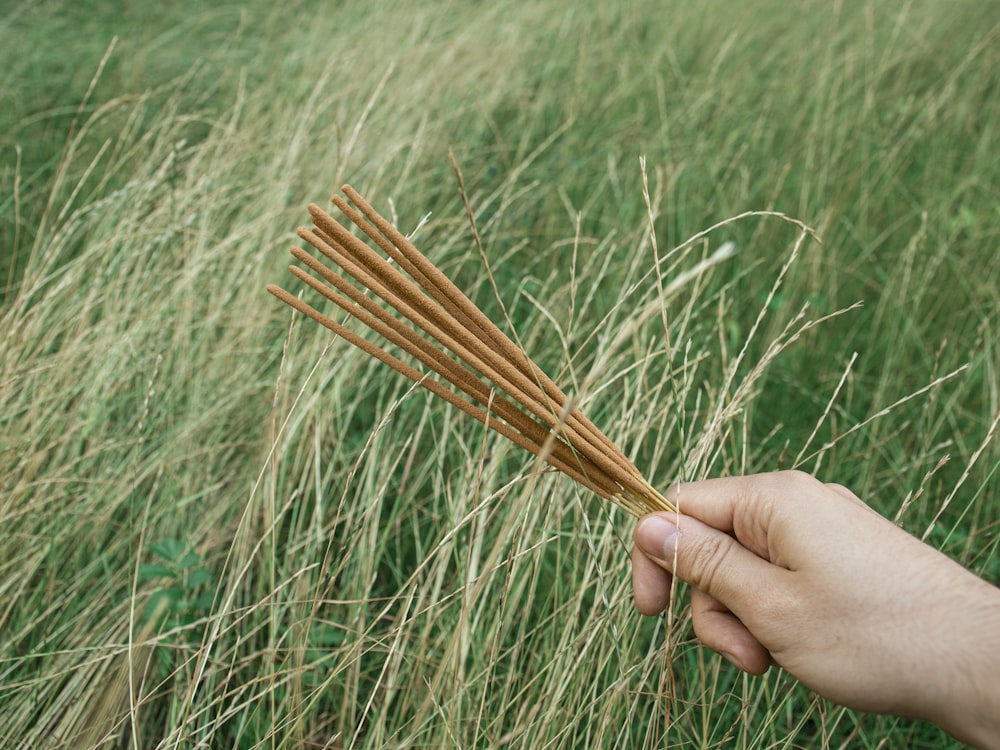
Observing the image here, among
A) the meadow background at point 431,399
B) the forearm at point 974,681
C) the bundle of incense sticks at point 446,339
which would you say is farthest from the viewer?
the meadow background at point 431,399

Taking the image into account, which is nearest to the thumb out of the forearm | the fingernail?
the fingernail

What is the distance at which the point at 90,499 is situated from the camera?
4.67ft

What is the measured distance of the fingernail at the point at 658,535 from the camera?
99 centimetres

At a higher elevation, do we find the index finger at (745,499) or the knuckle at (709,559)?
the index finger at (745,499)

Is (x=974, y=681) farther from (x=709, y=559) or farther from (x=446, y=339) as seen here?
(x=446, y=339)

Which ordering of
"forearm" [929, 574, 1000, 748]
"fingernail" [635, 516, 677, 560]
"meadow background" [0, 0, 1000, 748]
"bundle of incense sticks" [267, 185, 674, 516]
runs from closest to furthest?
"forearm" [929, 574, 1000, 748] < "bundle of incense sticks" [267, 185, 674, 516] < "fingernail" [635, 516, 677, 560] < "meadow background" [0, 0, 1000, 748]

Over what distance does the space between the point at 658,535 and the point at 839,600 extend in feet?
0.78

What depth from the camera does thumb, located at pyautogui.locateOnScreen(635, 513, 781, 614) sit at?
0.92m

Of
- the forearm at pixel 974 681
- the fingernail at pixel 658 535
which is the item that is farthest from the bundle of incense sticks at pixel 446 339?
the forearm at pixel 974 681

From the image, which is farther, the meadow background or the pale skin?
the meadow background

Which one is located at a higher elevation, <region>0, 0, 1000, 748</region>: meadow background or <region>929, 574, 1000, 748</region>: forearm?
<region>929, 574, 1000, 748</region>: forearm

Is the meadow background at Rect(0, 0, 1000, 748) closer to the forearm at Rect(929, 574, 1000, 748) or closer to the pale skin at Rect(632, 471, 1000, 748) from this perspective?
the pale skin at Rect(632, 471, 1000, 748)

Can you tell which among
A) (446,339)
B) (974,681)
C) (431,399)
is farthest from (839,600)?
(431,399)

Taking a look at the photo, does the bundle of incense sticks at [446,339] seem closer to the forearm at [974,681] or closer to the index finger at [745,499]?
the index finger at [745,499]
